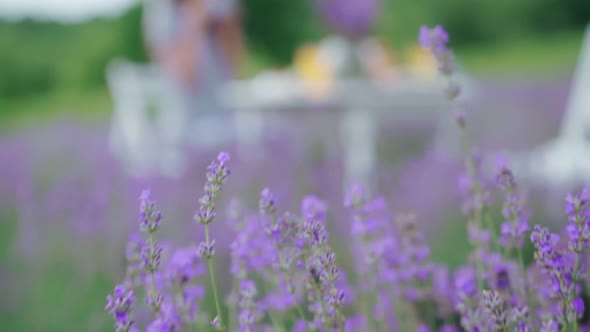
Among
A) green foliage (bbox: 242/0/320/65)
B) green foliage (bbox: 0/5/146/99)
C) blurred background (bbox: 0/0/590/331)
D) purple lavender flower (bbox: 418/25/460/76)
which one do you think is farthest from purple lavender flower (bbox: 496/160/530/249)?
green foliage (bbox: 242/0/320/65)

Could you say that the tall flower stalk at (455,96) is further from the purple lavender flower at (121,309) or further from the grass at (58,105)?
the grass at (58,105)

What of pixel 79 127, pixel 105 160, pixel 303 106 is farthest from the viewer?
pixel 79 127

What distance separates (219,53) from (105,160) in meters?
1.12

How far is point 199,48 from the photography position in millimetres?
4656

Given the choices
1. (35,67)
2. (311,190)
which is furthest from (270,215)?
(35,67)

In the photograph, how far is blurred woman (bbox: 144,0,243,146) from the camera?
4.54 meters

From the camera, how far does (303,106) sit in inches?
136

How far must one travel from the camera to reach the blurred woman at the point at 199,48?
4.54 metres

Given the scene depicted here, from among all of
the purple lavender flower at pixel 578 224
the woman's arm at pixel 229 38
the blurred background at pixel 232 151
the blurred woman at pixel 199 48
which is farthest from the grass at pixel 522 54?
the purple lavender flower at pixel 578 224

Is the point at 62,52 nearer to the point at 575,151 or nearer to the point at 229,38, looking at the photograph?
the point at 229,38

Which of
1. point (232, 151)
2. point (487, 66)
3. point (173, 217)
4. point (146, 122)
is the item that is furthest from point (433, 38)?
point (487, 66)

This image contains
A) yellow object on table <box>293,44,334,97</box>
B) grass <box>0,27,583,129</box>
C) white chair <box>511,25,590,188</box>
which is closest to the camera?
white chair <box>511,25,590,188</box>

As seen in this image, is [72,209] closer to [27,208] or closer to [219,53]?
[27,208]

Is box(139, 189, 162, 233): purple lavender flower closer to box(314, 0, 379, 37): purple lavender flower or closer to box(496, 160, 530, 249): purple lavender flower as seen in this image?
box(496, 160, 530, 249): purple lavender flower
